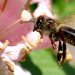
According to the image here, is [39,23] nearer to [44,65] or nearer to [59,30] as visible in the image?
[59,30]

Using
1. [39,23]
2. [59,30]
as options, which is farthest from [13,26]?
[59,30]

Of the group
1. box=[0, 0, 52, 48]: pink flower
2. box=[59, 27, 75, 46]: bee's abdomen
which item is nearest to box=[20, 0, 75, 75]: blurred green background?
box=[0, 0, 52, 48]: pink flower

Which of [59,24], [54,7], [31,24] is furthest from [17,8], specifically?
[54,7]

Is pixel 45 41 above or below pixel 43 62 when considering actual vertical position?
above

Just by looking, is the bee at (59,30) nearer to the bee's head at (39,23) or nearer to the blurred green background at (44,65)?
the bee's head at (39,23)

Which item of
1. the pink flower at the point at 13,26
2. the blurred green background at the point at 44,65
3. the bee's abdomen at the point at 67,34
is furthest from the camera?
the blurred green background at the point at 44,65

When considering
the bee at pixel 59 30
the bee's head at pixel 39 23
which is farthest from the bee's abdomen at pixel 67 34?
the bee's head at pixel 39 23

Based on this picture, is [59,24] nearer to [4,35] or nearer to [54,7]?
[4,35]

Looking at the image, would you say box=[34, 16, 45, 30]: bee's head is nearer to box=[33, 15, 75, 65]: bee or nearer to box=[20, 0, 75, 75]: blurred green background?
box=[33, 15, 75, 65]: bee
